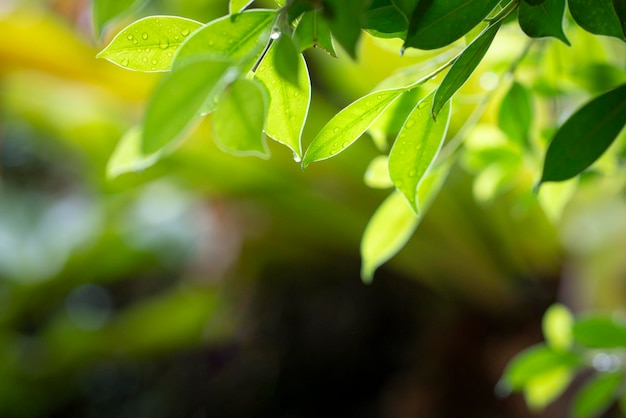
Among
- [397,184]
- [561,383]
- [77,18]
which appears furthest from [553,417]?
[77,18]

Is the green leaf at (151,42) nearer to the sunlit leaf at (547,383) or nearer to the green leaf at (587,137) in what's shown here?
the green leaf at (587,137)

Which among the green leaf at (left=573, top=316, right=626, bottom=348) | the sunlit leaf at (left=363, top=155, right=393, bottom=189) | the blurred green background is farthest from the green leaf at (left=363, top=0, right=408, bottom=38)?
the blurred green background

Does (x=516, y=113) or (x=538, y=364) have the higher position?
(x=516, y=113)

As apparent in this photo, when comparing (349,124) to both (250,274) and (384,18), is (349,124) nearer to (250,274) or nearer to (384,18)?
(384,18)

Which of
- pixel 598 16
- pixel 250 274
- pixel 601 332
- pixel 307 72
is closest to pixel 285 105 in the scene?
pixel 307 72

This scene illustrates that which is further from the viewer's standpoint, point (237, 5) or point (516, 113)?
point (516, 113)

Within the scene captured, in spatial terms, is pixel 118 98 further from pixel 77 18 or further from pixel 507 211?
pixel 507 211
